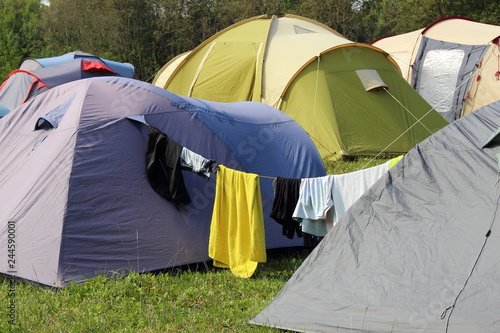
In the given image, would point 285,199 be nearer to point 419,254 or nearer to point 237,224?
point 237,224

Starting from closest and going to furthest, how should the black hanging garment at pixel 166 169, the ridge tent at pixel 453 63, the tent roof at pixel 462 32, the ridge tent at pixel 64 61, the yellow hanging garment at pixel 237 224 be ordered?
the yellow hanging garment at pixel 237 224, the black hanging garment at pixel 166 169, the ridge tent at pixel 453 63, the tent roof at pixel 462 32, the ridge tent at pixel 64 61

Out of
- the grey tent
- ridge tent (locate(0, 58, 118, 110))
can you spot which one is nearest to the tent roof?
ridge tent (locate(0, 58, 118, 110))

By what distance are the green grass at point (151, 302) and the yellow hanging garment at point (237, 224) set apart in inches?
5.5

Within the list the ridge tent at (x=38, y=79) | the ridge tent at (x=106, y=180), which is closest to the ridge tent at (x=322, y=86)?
the ridge tent at (x=38, y=79)

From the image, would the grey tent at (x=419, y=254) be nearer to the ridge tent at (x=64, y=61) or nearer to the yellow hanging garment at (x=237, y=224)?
the yellow hanging garment at (x=237, y=224)

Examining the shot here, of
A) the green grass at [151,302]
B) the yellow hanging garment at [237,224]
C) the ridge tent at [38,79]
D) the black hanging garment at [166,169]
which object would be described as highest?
the black hanging garment at [166,169]

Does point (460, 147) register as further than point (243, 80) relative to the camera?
No

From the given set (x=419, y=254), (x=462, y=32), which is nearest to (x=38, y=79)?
(x=462, y=32)

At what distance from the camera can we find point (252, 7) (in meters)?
24.3

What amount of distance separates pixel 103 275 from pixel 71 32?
23548 millimetres

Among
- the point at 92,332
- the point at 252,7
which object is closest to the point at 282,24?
the point at 92,332

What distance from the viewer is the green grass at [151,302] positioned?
4328mm

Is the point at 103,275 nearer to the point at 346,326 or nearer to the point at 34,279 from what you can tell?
the point at 34,279

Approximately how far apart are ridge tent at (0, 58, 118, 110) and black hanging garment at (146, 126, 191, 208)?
29.8 ft
